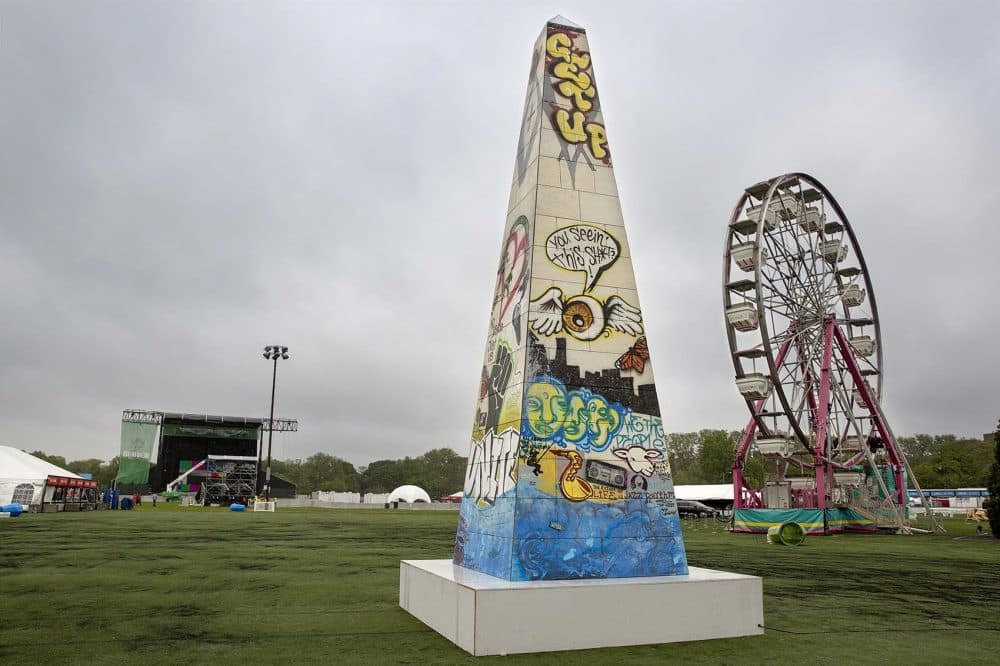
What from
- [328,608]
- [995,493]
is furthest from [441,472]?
[328,608]

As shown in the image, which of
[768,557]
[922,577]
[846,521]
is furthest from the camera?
[846,521]

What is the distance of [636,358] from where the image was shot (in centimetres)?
905

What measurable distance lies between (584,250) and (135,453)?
72.4 m

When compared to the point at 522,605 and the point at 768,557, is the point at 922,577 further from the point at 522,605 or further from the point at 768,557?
the point at 522,605

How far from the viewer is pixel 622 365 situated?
894 cm

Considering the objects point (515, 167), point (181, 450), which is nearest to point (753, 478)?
point (181, 450)

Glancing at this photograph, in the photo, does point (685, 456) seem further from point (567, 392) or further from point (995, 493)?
point (567, 392)

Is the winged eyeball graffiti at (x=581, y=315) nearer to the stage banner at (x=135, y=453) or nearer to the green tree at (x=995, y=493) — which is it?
the green tree at (x=995, y=493)

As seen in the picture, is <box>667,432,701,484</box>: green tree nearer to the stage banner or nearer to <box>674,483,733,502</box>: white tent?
<box>674,483,733,502</box>: white tent

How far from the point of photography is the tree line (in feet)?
247

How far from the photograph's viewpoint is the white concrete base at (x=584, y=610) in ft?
22.2

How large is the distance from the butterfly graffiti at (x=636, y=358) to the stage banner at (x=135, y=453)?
70.8 metres

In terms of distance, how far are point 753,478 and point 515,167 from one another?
79811 millimetres

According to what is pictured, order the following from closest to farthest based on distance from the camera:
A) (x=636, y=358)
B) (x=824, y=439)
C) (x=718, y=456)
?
(x=636, y=358) → (x=824, y=439) → (x=718, y=456)
